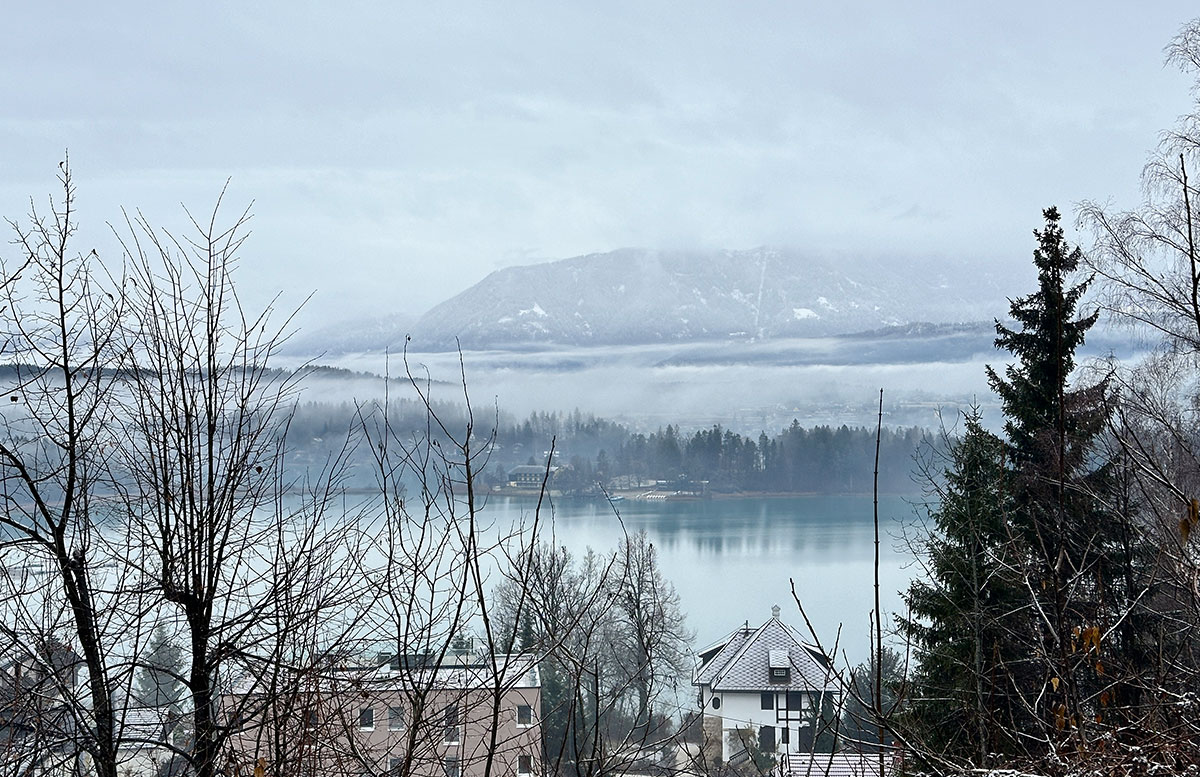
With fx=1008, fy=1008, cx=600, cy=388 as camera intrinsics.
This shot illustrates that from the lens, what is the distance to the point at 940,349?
65.2 metres

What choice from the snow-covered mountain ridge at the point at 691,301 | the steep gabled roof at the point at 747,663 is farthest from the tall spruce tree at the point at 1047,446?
the snow-covered mountain ridge at the point at 691,301

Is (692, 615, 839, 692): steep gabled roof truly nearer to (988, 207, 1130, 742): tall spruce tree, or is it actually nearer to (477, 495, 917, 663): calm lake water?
(477, 495, 917, 663): calm lake water

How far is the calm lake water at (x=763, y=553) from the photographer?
24938 mm

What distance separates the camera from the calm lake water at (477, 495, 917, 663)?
982 inches

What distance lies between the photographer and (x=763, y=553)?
1385 inches

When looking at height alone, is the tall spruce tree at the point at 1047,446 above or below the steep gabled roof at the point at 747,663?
above

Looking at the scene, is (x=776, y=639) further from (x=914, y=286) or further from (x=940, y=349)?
(x=914, y=286)

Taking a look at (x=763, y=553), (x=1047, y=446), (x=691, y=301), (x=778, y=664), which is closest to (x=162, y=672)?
(x=1047, y=446)

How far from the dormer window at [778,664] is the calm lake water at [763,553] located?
105 inches

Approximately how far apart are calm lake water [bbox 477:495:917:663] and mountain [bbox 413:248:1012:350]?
49.6m

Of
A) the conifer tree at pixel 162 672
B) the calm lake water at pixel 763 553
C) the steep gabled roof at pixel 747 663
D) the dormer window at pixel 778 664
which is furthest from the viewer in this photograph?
the calm lake water at pixel 763 553

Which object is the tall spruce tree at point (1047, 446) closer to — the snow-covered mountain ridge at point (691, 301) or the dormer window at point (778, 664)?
the dormer window at point (778, 664)

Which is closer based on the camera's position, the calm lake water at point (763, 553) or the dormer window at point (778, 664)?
the dormer window at point (778, 664)

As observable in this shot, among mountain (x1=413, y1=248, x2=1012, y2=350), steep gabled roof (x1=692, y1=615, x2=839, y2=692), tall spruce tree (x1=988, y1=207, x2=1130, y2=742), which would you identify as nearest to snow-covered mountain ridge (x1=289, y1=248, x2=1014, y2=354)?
mountain (x1=413, y1=248, x2=1012, y2=350)
